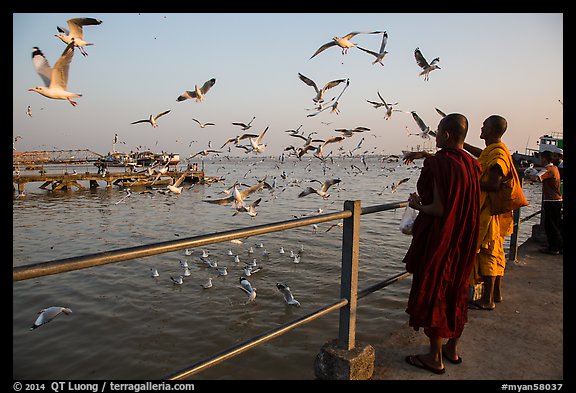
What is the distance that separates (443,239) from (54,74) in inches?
168

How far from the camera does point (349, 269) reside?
8.68 feet

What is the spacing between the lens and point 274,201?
23.8 metres

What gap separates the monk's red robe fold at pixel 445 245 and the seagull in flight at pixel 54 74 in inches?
153

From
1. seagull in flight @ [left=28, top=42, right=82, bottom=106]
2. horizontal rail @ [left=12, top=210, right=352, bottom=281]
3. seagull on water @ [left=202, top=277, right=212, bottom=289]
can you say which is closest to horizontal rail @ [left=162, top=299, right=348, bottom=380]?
horizontal rail @ [left=12, top=210, right=352, bottom=281]

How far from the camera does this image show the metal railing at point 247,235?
1.43m

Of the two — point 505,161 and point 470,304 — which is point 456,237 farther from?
point 470,304

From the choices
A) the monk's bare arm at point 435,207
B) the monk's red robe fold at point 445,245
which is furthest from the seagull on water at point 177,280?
the monk's bare arm at point 435,207

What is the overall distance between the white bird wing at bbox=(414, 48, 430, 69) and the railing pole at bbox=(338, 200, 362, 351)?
5.97 metres

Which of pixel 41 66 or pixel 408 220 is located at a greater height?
pixel 41 66

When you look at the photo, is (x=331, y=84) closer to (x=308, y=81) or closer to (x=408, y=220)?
(x=308, y=81)

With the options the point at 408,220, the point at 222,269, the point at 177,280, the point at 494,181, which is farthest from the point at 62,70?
the point at 222,269

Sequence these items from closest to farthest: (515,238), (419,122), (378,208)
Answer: (378,208), (515,238), (419,122)

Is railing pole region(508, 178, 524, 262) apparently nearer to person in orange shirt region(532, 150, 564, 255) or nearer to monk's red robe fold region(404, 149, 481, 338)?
person in orange shirt region(532, 150, 564, 255)

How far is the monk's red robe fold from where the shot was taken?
2.57m
